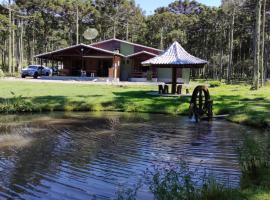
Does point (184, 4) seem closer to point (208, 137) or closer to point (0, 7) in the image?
point (0, 7)

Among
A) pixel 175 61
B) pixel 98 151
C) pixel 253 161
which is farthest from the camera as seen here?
pixel 175 61

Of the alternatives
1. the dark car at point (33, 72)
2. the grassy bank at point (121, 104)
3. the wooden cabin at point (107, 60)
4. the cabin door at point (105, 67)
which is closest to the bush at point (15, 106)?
the grassy bank at point (121, 104)

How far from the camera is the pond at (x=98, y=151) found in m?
8.71

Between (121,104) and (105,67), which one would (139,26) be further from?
(121,104)

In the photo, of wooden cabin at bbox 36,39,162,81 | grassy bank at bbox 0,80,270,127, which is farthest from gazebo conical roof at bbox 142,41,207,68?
wooden cabin at bbox 36,39,162,81

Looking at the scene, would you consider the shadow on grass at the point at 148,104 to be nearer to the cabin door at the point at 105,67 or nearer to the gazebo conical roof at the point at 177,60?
the gazebo conical roof at the point at 177,60

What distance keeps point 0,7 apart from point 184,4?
39.7 meters

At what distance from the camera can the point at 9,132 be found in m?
15.5

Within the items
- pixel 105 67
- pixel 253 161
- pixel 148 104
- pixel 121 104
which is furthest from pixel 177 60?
pixel 105 67

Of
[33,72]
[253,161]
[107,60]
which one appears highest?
[107,60]

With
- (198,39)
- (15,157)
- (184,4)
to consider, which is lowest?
(15,157)

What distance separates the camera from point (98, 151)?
1223cm

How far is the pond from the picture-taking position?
28.6 ft

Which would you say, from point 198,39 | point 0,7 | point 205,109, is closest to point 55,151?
point 205,109
